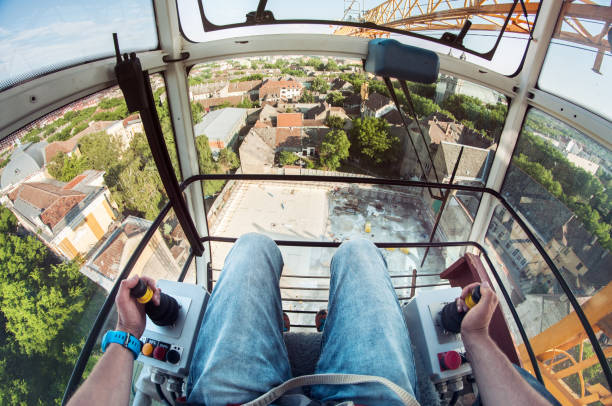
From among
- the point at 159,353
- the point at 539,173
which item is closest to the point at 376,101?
the point at 539,173

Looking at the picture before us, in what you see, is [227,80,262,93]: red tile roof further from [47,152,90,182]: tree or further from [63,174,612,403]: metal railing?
[47,152,90,182]: tree

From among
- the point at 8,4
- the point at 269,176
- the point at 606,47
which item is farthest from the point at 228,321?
the point at 606,47

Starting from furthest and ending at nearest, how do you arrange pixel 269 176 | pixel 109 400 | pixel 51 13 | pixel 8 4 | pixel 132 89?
1. pixel 269 176
2. pixel 132 89
3. pixel 51 13
4. pixel 8 4
5. pixel 109 400

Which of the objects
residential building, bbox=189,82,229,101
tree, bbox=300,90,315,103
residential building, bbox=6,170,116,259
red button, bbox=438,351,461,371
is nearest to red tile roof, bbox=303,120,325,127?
tree, bbox=300,90,315,103

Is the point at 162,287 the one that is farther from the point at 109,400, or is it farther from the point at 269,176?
the point at 269,176

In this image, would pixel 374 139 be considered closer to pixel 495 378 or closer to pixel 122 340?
pixel 495 378
